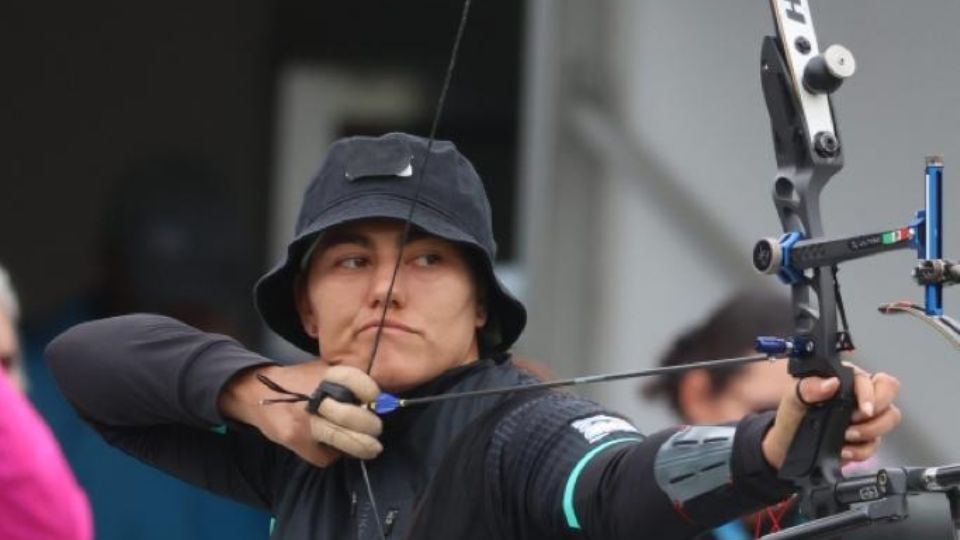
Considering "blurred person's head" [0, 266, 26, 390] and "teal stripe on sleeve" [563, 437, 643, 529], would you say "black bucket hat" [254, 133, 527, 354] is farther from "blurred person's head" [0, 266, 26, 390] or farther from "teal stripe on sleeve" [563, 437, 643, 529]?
"blurred person's head" [0, 266, 26, 390]

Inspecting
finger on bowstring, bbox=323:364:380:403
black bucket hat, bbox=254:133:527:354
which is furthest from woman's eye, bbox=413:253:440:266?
finger on bowstring, bbox=323:364:380:403

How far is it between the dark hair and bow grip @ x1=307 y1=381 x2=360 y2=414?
140cm

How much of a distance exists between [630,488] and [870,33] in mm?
2649

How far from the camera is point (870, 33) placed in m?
4.97

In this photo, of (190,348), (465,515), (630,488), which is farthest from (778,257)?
(190,348)

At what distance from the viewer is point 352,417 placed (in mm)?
2771

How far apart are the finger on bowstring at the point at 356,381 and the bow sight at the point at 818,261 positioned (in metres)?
0.52

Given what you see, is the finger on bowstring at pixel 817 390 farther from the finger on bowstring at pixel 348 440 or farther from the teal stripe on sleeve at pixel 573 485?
the finger on bowstring at pixel 348 440

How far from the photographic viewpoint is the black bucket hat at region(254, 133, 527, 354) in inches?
113

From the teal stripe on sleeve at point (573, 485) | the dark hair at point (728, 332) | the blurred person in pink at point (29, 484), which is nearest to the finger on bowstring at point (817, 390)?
the teal stripe on sleeve at point (573, 485)

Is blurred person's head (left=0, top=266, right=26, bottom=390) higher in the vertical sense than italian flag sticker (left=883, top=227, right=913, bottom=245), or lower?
lower

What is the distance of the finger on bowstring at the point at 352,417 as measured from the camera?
2771mm

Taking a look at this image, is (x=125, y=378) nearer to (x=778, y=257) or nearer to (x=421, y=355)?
(x=421, y=355)

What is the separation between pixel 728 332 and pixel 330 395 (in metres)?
1.58
